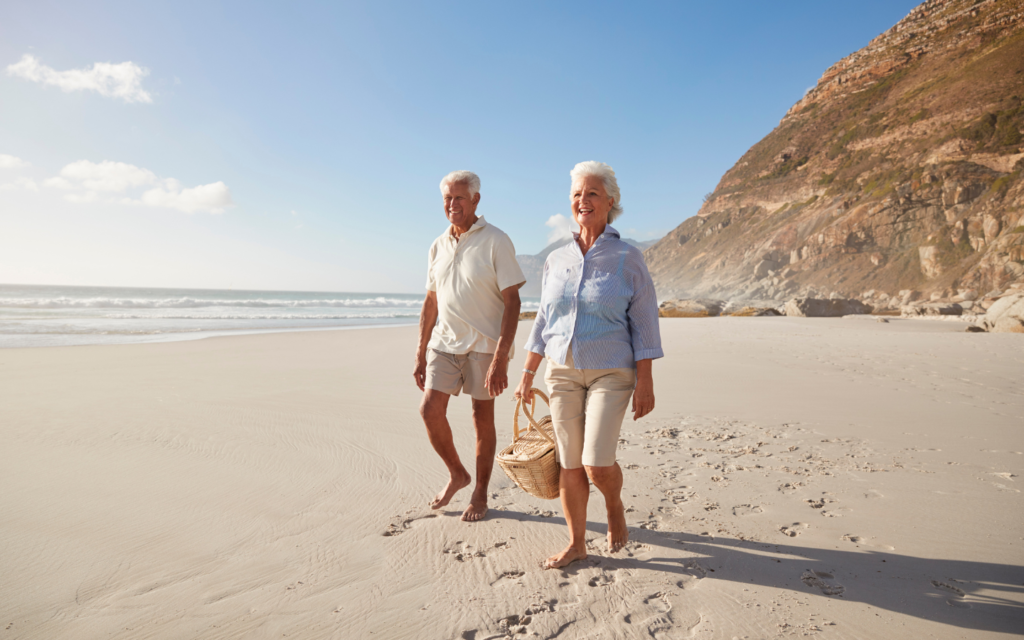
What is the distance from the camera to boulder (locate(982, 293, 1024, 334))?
458 inches

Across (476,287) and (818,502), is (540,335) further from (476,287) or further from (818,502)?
(818,502)

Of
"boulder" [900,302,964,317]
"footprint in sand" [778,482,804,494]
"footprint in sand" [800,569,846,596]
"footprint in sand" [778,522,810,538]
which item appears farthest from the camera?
"boulder" [900,302,964,317]

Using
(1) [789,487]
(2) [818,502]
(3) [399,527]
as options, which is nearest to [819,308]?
(1) [789,487]

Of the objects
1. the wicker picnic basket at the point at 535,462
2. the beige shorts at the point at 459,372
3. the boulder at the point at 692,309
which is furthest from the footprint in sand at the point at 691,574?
the boulder at the point at 692,309

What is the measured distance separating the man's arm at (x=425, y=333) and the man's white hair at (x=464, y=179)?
725mm

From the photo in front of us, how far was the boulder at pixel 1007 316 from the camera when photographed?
11625 millimetres

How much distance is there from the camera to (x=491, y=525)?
290 cm

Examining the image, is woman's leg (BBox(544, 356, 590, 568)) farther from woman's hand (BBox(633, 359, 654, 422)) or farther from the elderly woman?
woman's hand (BBox(633, 359, 654, 422))

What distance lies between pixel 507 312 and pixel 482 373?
1.34ft

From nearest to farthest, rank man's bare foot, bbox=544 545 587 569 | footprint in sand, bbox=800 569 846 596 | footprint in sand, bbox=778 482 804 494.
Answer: footprint in sand, bbox=800 569 846 596 < man's bare foot, bbox=544 545 587 569 < footprint in sand, bbox=778 482 804 494

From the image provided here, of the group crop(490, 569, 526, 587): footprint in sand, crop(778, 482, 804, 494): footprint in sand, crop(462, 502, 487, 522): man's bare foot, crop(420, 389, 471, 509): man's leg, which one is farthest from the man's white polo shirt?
crop(778, 482, 804, 494): footprint in sand

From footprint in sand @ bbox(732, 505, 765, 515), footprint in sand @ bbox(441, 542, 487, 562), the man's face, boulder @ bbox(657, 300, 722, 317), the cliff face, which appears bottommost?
footprint in sand @ bbox(441, 542, 487, 562)

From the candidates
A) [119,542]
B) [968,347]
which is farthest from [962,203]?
[119,542]

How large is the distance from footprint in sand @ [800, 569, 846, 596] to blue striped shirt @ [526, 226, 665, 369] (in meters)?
1.20
